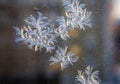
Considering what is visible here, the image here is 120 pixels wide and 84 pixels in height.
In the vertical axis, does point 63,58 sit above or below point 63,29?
below

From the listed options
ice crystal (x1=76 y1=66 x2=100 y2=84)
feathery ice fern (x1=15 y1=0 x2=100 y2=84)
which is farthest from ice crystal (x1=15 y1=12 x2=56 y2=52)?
ice crystal (x1=76 y1=66 x2=100 y2=84)

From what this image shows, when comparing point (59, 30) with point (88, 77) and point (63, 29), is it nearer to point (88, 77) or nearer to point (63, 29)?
point (63, 29)

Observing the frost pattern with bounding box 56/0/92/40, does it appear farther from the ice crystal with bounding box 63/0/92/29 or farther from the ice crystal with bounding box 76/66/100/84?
the ice crystal with bounding box 76/66/100/84

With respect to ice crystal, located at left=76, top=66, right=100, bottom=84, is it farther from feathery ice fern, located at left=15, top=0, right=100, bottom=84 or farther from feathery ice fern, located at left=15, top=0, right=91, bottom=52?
feathery ice fern, located at left=15, top=0, right=91, bottom=52

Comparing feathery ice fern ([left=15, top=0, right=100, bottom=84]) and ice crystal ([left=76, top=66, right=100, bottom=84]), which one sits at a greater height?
feathery ice fern ([left=15, top=0, right=100, bottom=84])

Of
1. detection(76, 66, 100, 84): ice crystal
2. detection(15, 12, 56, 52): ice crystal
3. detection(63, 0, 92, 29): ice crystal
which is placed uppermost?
A: detection(63, 0, 92, 29): ice crystal

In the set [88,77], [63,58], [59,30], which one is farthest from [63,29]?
[88,77]

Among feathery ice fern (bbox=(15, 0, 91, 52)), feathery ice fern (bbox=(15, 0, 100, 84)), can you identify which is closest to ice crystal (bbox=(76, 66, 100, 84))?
feathery ice fern (bbox=(15, 0, 100, 84))
